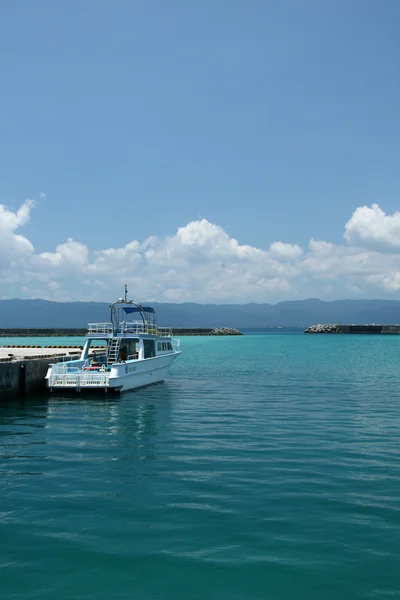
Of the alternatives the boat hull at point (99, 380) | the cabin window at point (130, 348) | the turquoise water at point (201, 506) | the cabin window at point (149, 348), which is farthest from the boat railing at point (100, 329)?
the turquoise water at point (201, 506)

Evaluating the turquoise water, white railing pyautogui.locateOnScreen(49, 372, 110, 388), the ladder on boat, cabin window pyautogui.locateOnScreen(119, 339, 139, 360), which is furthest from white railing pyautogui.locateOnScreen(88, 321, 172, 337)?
the turquoise water

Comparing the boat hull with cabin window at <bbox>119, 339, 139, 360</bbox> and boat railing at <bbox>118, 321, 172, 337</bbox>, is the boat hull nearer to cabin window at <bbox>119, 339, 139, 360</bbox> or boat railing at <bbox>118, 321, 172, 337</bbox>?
cabin window at <bbox>119, 339, 139, 360</bbox>

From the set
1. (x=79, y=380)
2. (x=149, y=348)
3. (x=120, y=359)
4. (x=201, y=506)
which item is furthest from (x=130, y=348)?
(x=201, y=506)

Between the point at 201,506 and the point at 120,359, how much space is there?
72.1 ft

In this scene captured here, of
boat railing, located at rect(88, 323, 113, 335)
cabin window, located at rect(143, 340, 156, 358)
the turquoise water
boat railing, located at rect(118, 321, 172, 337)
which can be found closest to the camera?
the turquoise water

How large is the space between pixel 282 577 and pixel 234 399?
2064 cm

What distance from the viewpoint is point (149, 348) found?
34.5m

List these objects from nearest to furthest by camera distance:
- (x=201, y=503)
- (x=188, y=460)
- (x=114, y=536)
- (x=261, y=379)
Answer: (x=114, y=536) → (x=201, y=503) → (x=188, y=460) → (x=261, y=379)

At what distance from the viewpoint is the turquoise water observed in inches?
324

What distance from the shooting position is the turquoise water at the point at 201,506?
8.23 meters

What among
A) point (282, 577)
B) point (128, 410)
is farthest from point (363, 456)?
point (128, 410)

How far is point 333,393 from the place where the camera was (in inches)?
1227

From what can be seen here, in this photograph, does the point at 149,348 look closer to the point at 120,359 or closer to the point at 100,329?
the point at 120,359

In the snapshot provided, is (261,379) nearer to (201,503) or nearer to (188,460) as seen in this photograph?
(188,460)
